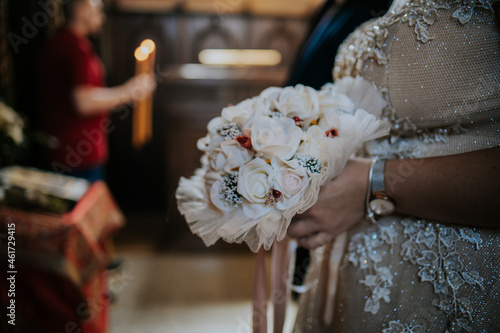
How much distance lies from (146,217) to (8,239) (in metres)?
3.16

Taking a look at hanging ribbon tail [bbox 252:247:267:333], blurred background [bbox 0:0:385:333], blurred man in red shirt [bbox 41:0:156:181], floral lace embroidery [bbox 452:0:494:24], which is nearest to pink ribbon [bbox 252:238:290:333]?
hanging ribbon tail [bbox 252:247:267:333]

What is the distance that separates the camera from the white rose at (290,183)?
817 millimetres

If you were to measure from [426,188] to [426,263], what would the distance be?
218 millimetres

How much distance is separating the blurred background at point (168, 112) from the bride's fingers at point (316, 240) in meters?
1.65

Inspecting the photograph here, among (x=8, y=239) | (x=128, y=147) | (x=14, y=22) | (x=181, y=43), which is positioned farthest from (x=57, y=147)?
(x=181, y=43)

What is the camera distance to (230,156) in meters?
0.86

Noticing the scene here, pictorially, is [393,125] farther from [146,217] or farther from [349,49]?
[146,217]

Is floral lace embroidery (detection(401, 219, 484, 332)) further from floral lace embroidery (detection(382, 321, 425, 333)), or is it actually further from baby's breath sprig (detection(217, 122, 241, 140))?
baby's breath sprig (detection(217, 122, 241, 140))

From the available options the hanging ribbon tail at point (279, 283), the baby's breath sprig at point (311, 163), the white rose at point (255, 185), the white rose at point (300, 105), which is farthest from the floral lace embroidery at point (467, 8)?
the hanging ribbon tail at point (279, 283)

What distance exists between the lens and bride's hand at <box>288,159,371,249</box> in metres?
0.93

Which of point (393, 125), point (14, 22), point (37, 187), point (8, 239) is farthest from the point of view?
point (14, 22)

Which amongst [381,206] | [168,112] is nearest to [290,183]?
[381,206]

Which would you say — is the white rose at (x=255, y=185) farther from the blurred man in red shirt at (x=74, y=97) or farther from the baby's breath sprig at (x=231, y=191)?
the blurred man in red shirt at (x=74, y=97)

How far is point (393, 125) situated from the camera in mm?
998
